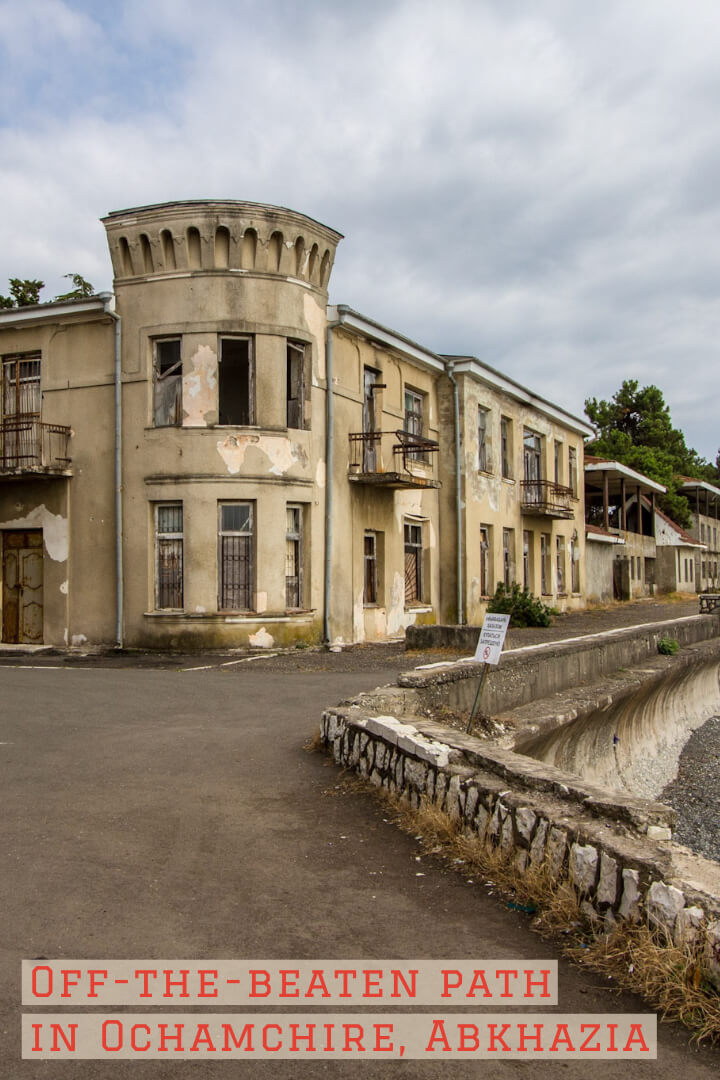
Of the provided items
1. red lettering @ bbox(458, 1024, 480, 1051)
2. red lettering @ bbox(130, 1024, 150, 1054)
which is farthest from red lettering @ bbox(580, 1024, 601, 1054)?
red lettering @ bbox(130, 1024, 150, 1054)

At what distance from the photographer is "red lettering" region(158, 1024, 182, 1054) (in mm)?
3238

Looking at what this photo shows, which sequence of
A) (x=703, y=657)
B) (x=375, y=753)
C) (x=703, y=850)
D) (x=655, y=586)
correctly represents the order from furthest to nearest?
(x=655, y=586) < (x=703, y=657) < (x=703, y=850) < (x=375, y=753)

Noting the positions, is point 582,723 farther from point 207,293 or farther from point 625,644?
point 207,293

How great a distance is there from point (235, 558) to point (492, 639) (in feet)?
39.0

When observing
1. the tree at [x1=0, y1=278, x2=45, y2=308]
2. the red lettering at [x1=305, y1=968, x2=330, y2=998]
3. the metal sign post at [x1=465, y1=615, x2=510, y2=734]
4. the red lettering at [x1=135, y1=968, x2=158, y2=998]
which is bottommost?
the red lettering at [x1=305, y1=968, x2=330, y2=998]

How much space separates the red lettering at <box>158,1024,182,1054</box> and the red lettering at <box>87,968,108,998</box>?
36 cm

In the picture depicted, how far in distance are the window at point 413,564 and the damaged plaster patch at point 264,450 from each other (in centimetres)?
564

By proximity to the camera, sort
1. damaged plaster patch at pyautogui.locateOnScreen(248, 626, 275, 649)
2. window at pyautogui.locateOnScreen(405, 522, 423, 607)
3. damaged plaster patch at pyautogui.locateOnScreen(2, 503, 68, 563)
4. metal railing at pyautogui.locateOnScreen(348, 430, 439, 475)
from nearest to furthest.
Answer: damaged plaster patch at pyautogui.locateOnScreen(248, 626, 275, 649)
damaged plaster patch at pyautogui.locateOnScreen(2, 503, 68, 563)
metal railing at pyautogui.locateOnScreen(348, 430, 439, 475)
window at pyautogui.locateOnScreen(405, 522, 423, 607)

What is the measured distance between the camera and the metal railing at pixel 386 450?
21.2 meters

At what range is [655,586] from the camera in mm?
50219

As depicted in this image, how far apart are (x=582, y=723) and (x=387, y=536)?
1193cm

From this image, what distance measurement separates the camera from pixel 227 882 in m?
4.80

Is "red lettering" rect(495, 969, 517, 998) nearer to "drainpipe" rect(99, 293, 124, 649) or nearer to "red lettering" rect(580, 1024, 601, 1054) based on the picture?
"red lettering" rect(580, 1024, 601, 1054)

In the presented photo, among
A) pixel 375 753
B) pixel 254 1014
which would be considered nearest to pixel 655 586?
pixel 375 753
